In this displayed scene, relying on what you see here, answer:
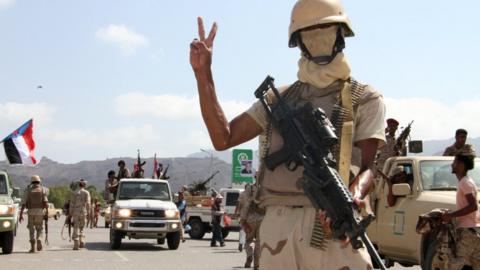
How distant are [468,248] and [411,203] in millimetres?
2532

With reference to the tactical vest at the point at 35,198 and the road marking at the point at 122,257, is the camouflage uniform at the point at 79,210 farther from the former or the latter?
the tactical vest at the point at 35,198

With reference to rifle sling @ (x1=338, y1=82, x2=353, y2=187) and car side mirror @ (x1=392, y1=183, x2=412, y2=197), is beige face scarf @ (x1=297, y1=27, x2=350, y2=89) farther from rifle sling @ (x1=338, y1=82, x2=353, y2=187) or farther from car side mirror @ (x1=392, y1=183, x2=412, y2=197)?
car side mirror @ (x1=392, y1=183, x2=412, y2=197)

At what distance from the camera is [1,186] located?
1862 cm

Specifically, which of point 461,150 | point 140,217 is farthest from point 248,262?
point 140,217

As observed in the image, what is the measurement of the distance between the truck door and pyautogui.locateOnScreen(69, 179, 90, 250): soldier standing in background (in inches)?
402

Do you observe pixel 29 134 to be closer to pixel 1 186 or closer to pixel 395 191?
pixel 1 186

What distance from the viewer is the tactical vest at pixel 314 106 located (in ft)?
12.0

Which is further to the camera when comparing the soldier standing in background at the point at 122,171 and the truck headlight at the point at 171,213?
the soldier standing in background at the point at 122,171

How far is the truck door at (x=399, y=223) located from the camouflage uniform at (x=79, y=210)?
10230 mm

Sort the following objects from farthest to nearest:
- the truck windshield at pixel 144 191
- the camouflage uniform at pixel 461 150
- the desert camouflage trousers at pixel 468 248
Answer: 1. the truck windshield at pixel 144 191
2. the camouflage uniform at pixel 461 150
3. the desert camouflage trousers at pixel 468 248

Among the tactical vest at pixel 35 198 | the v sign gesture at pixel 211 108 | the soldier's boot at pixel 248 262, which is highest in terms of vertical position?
the v sign gesture at pixel 211 108

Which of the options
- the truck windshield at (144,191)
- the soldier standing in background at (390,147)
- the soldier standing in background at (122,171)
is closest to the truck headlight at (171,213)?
the truck windshield at (144,191)

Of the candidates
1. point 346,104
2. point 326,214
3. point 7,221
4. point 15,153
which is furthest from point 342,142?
point 15,153

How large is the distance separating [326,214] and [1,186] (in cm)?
1621
